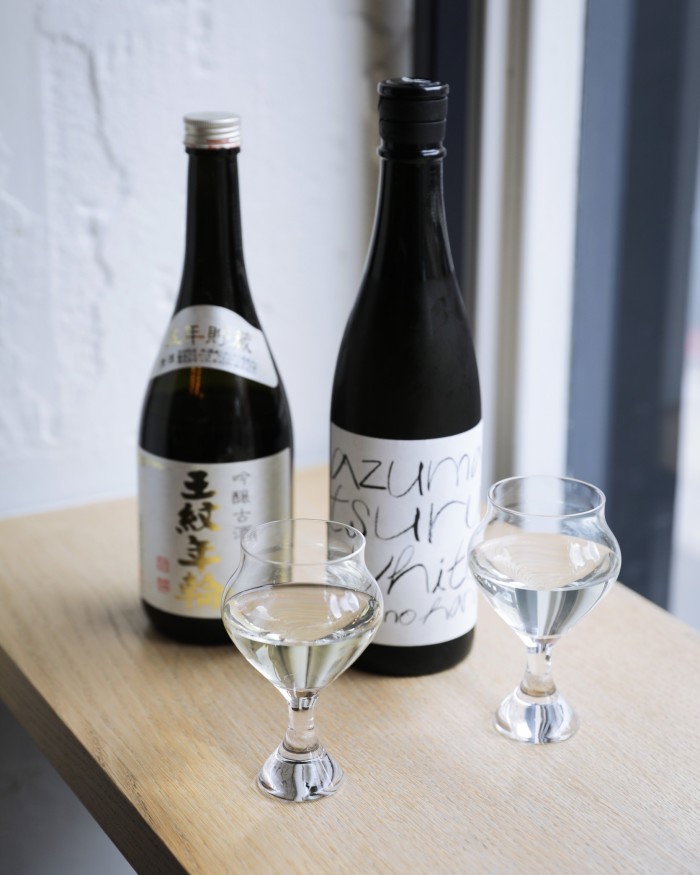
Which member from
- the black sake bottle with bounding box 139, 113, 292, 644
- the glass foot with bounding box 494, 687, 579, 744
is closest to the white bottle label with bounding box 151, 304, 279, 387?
the black sake bottle with bounding box 139, 113, 292, 644

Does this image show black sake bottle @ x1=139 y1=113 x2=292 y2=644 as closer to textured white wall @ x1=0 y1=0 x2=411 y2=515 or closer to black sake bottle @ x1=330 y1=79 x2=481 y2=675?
black sake bottle @ x1=330 y1=79 x2=481 y2=675

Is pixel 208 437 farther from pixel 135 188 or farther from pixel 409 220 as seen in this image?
pixel 135 188

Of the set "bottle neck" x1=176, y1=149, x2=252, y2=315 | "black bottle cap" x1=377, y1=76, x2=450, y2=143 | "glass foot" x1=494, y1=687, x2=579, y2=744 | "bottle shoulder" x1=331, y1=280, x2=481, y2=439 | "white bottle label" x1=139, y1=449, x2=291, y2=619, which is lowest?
"glass foot" x1=494, y1=687, x2=579, y2=744

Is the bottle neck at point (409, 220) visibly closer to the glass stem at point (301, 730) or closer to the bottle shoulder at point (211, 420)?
Answer: the bottle shoulder at point (211, 420)

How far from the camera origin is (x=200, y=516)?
0.67 metres

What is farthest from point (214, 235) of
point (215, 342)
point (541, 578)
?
point (541, 578)

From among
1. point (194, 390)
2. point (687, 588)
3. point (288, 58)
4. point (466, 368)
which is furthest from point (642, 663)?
point (687, 588)

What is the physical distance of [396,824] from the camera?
53 centimetres

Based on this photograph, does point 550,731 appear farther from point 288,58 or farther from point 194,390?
point 288,58

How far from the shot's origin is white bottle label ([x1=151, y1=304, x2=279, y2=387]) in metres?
0.68

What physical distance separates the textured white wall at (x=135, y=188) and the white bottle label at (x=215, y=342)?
0.75ft

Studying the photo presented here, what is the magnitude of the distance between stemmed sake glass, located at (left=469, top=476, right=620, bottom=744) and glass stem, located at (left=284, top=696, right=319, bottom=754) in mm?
112

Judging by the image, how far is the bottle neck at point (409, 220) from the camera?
23.5 inches

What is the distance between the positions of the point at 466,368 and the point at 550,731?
0.21 m
